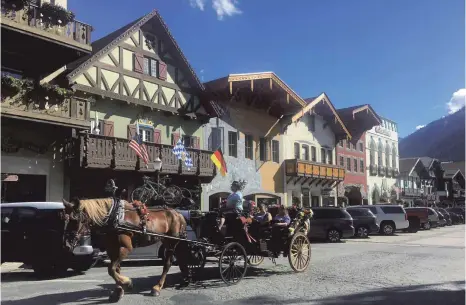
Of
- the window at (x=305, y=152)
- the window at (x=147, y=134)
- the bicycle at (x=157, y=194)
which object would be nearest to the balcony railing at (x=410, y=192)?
the window at (x=305, y=152)

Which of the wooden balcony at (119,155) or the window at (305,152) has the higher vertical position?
the window at (305,152)

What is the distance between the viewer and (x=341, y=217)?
22.7 m

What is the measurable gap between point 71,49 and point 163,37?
7.39 meters

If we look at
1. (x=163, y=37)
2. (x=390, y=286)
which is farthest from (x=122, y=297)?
(x=163, y=37)

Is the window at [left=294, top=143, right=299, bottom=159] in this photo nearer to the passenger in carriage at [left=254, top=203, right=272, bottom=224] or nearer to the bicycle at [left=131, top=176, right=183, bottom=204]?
the bicycle at [left=131, top=176, right=183, bottom=204]

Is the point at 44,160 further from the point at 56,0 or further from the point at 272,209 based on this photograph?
the point at 272,209

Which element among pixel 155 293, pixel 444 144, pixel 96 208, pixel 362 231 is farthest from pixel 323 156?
pixel 444 144

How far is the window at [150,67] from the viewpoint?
23.8 metres

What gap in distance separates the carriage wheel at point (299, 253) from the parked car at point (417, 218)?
22.6 meters

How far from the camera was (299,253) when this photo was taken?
1112 centimetres

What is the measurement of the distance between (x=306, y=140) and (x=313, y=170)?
2719mm

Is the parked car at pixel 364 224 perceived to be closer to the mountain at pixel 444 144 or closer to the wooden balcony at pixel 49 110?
the wooden balcony at pixel 49 110

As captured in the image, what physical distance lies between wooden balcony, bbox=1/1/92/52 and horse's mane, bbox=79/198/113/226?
11.2 meters

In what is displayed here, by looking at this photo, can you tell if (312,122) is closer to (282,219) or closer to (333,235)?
(333,235)
